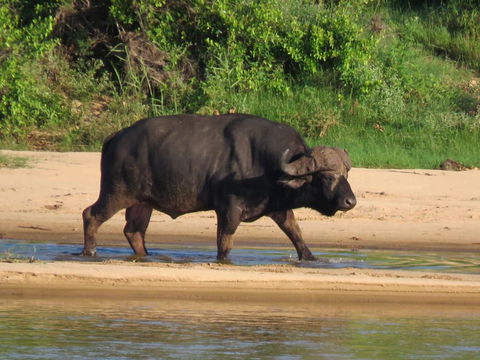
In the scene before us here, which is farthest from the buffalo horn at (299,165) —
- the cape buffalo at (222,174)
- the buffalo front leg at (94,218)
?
the buffalo front leg at (94,218)

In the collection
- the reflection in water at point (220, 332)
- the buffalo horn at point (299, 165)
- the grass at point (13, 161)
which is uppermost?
the buffalo horn at point (299, 165)

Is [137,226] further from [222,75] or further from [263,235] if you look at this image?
[222,75]

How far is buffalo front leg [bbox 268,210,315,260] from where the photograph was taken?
1116 cm

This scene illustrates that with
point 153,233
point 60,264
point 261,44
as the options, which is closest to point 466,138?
point 261,44

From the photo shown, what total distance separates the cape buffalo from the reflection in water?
2398mm

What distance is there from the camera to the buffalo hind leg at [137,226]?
450 inches

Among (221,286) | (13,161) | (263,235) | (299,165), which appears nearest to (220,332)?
(221,286)

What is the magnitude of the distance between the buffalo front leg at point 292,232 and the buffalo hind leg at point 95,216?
150 cm

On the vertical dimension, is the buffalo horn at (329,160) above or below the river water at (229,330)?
above

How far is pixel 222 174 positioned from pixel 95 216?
1.35m

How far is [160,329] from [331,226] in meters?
5.22

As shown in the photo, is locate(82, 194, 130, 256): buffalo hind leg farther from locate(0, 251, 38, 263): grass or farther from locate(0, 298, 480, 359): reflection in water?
locate(0, 298, 480, 359): reflection in water

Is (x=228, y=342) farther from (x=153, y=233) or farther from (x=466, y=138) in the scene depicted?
(x=466, y=138)

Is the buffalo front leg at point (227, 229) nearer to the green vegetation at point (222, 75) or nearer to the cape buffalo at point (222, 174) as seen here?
the cape buffalo at point (222, 174)
